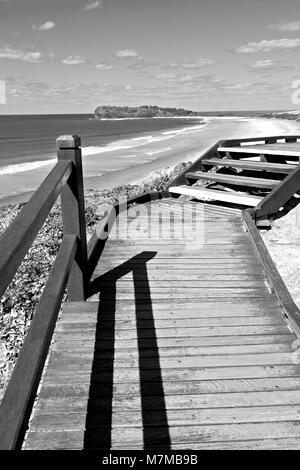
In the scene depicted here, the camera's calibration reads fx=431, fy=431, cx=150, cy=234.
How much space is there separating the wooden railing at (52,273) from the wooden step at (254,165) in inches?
207

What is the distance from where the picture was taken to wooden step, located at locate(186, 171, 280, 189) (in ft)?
25.4

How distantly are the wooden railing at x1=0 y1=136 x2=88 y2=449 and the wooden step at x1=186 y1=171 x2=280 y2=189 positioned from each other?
4710 mm

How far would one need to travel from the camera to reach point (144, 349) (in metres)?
3.37

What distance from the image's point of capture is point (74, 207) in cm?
364

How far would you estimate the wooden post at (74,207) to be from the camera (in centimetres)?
355

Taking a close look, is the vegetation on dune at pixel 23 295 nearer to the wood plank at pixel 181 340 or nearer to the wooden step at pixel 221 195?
the wood plank at pixel 181 340

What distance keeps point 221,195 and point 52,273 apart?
5.29m

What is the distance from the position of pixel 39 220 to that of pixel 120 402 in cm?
138

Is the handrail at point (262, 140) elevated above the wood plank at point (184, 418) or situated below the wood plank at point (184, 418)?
above

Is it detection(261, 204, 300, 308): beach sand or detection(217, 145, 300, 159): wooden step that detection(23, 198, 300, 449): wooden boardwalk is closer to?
detection(261, 204, 300, 308): beach sand

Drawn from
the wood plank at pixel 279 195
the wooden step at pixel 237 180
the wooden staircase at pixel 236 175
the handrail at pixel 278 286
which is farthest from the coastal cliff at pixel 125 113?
the handrail at pixel 278 286

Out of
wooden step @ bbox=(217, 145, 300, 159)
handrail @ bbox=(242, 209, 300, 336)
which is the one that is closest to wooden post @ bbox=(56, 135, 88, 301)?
handrail @ bbox=(242, 209, 300, 336)

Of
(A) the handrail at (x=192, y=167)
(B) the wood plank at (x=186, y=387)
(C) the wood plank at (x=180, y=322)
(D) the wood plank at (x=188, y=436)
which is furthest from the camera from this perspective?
(A) the handrail at (x=192, y=167)

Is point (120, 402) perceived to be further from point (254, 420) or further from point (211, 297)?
point (211, 297)
